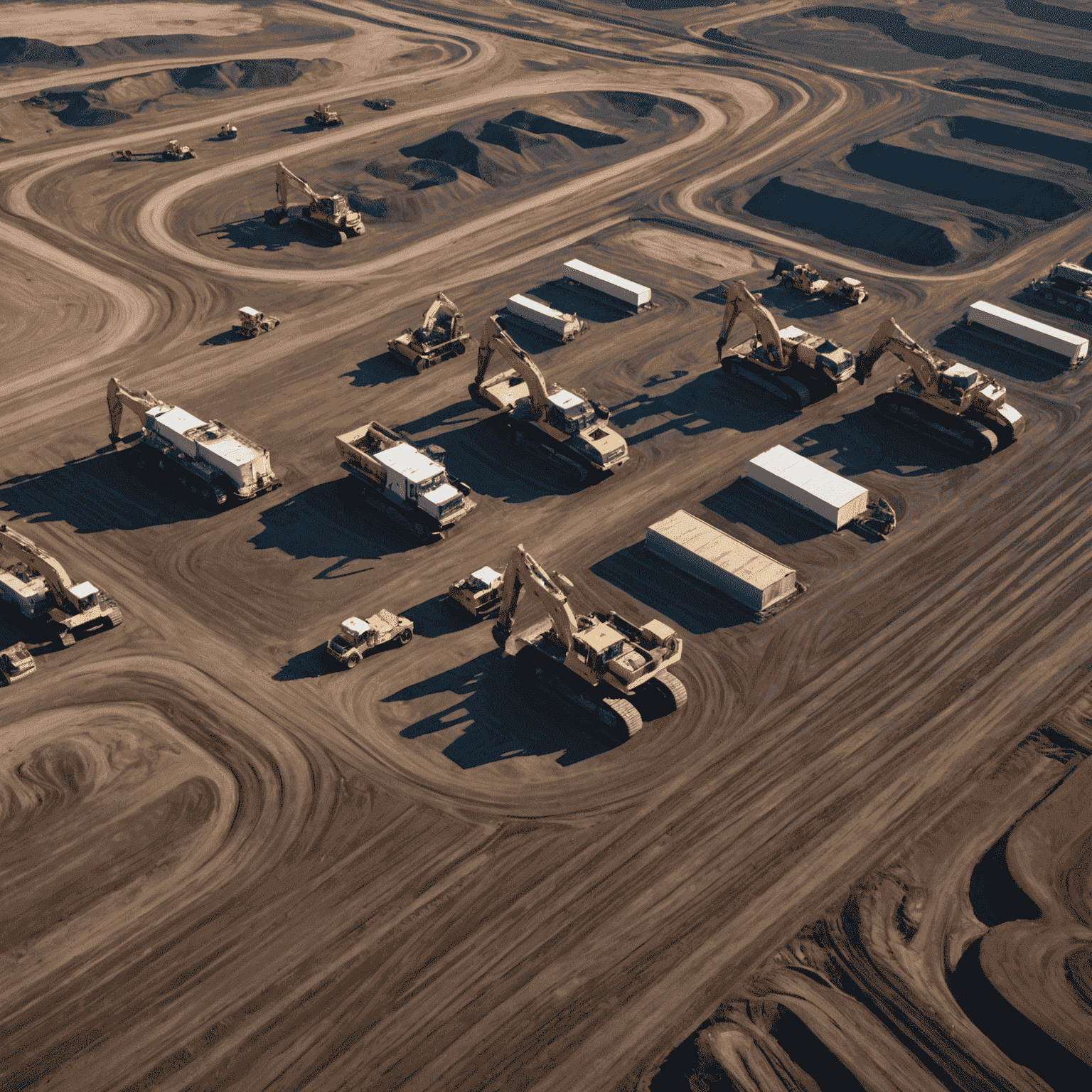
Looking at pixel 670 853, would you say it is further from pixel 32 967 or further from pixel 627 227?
pixel 627 227

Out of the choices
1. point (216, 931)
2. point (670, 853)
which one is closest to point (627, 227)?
point (670, 853)

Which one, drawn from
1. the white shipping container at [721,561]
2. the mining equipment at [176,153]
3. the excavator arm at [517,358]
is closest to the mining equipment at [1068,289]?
the white shipping container at [721,561]

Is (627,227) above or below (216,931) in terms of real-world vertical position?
above

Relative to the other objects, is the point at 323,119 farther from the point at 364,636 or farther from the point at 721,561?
the point at 364,636

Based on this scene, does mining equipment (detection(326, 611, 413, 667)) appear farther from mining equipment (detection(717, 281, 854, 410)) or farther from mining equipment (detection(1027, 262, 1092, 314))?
mining equipment (detection(1027, 262, 1092, 314))

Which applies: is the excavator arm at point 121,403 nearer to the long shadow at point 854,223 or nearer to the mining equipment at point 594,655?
the mining equipment at point 594,655

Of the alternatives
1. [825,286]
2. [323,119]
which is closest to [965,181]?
[825,286]
